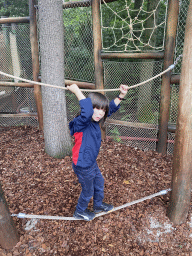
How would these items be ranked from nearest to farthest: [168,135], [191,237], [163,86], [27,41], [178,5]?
[191,237], [178,5], [163,86], [168,135], [27,41]

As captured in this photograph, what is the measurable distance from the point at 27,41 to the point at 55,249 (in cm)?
380

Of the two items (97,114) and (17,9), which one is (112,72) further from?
(17,9)

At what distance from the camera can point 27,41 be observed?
4.21m

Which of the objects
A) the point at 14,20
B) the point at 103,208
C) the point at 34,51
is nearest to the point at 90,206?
the point at 103,208

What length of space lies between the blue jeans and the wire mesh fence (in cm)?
175

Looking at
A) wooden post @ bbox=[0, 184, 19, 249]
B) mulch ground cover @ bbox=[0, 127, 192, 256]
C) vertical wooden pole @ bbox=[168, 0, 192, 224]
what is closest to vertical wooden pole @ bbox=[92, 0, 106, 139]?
mulch ground cover @ bbox=[0, 127, 192, 256]

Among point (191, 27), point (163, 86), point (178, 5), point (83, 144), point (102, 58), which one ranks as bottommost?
point (83, 144)

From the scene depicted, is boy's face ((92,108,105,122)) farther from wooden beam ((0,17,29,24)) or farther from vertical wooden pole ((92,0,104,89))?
wooden beam ((0,17,29,24))

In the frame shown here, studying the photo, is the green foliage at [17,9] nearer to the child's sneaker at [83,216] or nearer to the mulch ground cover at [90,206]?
the mulch ground cover at [90,206]

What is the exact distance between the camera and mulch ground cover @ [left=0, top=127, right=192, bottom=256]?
2.07 m

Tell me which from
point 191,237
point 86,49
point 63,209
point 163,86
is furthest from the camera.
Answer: point 86,49

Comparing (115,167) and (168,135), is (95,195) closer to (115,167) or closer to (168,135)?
(115,167)

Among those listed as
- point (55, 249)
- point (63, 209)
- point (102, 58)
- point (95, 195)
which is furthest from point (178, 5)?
point (55, 249)

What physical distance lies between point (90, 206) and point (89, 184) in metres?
0.63
